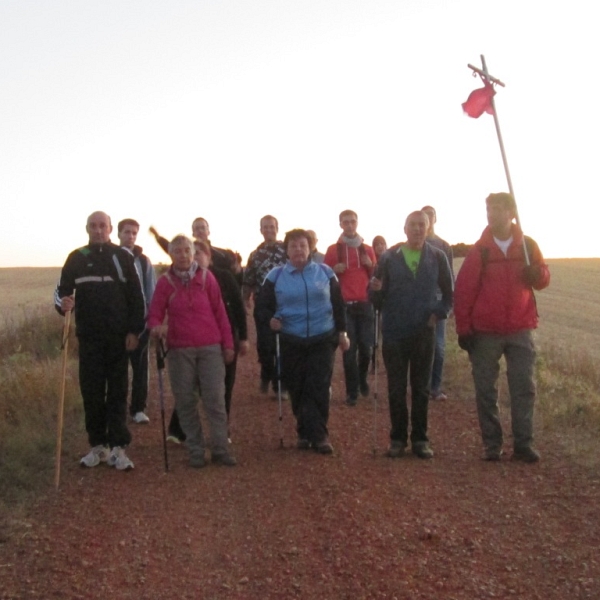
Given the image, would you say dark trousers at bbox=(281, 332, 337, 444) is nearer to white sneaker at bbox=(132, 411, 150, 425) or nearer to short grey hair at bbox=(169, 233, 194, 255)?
short grey hair at bbox=(169, 233, 194, 255)

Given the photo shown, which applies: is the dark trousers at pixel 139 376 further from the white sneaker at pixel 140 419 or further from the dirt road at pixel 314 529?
the dirt road at pixel 314 529

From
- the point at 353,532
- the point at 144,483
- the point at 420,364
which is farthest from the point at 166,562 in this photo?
the point at 420,364

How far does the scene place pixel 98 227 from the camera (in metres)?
7.95

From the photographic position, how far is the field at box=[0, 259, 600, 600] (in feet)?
17.4

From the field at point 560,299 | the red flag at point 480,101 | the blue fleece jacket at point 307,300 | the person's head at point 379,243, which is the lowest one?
the field at point 560,299

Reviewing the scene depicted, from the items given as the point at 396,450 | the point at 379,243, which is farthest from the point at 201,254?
the point at 379,243

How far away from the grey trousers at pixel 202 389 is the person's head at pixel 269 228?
2859 mm

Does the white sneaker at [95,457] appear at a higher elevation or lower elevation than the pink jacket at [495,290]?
lower

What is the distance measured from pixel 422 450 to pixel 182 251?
2682mm

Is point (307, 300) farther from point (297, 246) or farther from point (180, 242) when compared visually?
point (180, 242)

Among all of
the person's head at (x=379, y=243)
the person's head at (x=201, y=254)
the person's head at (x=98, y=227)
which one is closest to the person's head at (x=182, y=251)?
the person's head at (x=201, y=254)

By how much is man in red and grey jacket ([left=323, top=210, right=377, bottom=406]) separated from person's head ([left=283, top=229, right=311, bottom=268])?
2376mm

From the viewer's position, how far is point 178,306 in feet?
26.7

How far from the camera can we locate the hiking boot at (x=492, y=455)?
814cm
